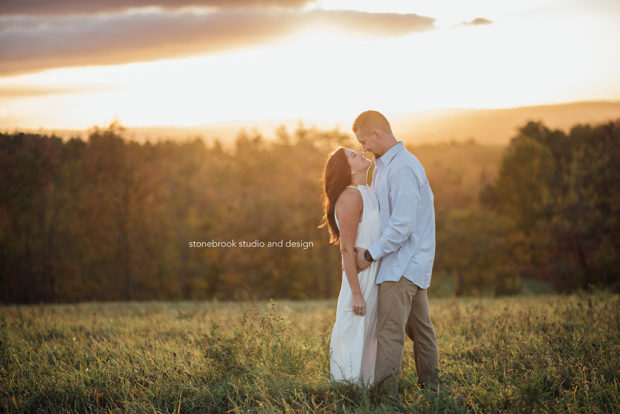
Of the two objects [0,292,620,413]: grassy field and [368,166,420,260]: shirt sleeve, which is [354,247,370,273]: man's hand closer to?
[368,166,420,260]: shirt sleeve

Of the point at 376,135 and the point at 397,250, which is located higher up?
the point at 376,135

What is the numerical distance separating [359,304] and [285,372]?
107 cm

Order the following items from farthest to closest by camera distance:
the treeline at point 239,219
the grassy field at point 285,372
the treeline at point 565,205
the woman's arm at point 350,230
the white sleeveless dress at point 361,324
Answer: the treeline at point 565,205 < the treeline at point 239,219 < the white sleeveless dress at point 361,324 < the woman's arm at point 350,230 < the grassy field at point 285,372

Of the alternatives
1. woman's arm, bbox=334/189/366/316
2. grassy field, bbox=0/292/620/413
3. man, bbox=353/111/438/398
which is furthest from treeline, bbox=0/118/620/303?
woman's arm, bbox=334/189/366/316

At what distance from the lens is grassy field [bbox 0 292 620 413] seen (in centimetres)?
411

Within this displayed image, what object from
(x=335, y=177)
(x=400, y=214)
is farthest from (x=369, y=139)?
(x=400, y=214)

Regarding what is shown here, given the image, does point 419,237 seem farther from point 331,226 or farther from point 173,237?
point 173,237

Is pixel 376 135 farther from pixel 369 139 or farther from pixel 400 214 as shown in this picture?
pixel 400 214

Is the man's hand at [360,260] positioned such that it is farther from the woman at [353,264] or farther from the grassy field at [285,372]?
the grassy field at [285,372]

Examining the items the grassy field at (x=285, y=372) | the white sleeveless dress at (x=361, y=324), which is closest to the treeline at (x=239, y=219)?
the grassy field at (x=285, y=372)

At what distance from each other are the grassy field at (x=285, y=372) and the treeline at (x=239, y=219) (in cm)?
1931

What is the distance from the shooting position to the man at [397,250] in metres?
4.40

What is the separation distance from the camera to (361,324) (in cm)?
465

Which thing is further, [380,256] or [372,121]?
[372,121]
